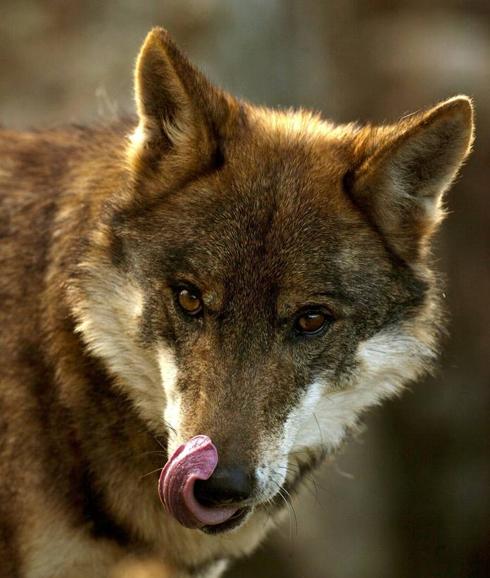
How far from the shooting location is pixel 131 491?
14.3ft

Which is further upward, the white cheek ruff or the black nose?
the white cheek ruff

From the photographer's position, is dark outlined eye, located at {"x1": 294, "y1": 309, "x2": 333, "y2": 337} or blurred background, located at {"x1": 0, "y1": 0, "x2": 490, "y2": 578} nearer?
dark outlined eye, located at {"x1": 294, "y1": 309, "x2": 333, "y2": 337}

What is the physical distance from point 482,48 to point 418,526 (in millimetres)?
4420

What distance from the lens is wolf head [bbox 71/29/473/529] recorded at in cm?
386

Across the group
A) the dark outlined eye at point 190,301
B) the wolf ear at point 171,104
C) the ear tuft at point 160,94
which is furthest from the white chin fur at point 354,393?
the ear tuft at point 160,94

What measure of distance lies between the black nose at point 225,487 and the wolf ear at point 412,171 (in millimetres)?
1213

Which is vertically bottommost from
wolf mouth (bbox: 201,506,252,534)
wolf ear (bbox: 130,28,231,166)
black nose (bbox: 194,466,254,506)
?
wolf mouth (bbox: 201,506,252,534)

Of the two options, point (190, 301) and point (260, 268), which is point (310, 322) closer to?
point (260, 268)

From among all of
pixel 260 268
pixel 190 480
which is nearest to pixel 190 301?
pixel 260 268

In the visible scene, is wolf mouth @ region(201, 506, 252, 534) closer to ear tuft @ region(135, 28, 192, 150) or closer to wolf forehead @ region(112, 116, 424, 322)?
wolf forehead @ region(112, 116, 424, 322)

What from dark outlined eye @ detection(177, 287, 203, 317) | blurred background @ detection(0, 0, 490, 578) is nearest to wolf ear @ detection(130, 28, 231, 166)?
dark outlined eye @ detection(177, 287, 203, 317)

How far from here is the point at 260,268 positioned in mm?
3893

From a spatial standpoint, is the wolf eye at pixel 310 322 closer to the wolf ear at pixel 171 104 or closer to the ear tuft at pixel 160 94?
the wolf ear at pixel 171 104

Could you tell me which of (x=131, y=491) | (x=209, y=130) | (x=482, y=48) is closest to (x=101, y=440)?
(x=131, y=491)
